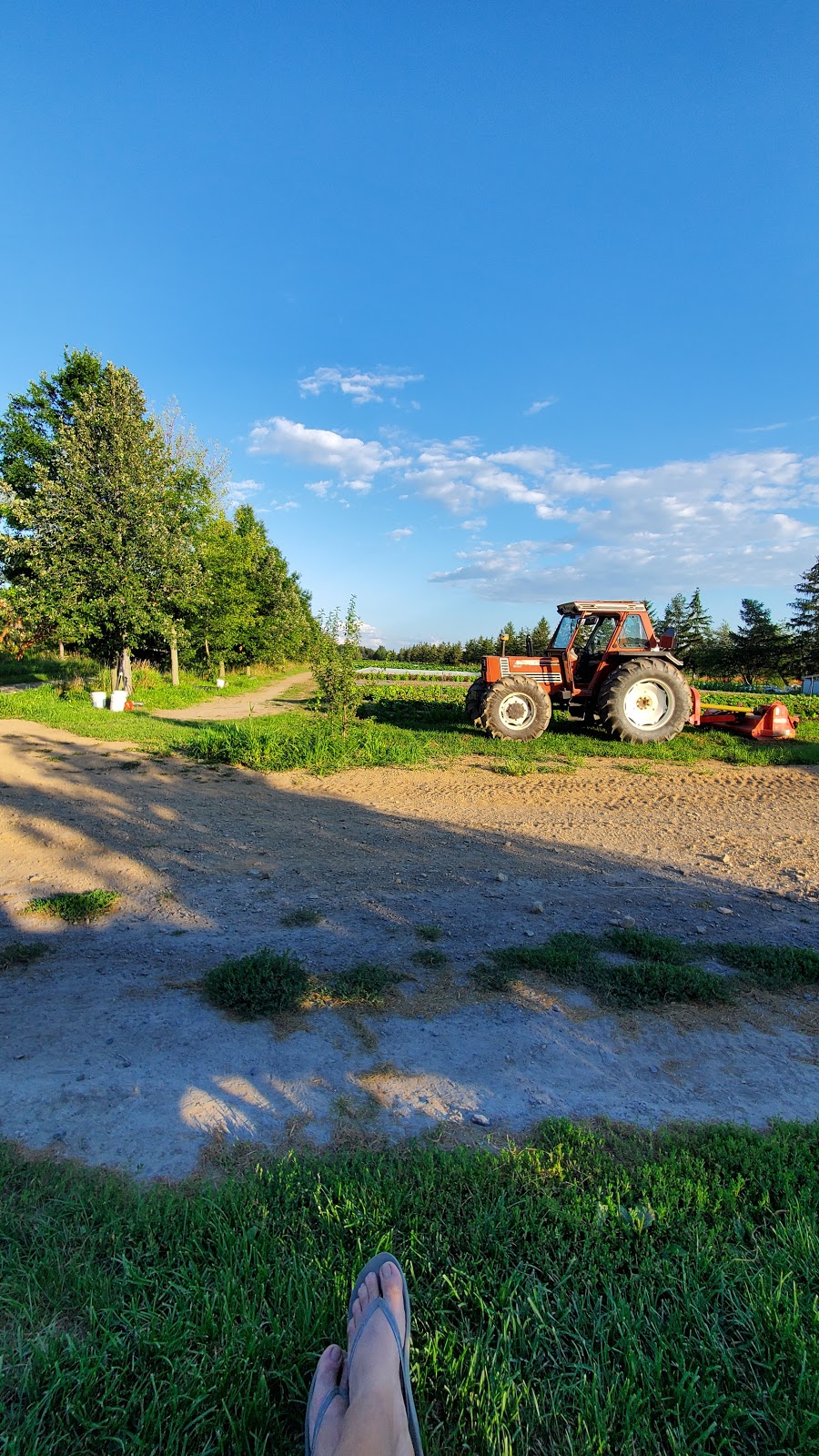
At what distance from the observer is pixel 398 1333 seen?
1530mm

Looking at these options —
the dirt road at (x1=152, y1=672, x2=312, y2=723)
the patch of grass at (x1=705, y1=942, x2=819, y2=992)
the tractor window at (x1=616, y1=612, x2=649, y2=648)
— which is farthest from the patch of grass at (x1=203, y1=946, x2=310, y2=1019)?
the dirt road at (x1=152, y1=672, x2=312, y2=723)

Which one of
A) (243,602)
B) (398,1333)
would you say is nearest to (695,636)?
(243,602)

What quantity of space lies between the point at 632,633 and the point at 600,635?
2.07 feet

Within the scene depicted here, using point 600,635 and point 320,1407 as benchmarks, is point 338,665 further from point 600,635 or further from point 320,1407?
point 320,1407

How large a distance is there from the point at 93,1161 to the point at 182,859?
3518 mm

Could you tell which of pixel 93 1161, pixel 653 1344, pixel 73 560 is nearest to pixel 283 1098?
pixel 93 1161

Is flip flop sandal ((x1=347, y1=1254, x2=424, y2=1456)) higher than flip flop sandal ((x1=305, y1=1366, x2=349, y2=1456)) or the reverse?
higher

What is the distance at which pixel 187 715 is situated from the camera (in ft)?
55.1

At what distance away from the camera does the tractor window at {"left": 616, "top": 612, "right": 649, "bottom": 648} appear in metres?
11.7

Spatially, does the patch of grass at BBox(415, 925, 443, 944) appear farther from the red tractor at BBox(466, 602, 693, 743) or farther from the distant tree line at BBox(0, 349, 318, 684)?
the distant tree line at BBox(0, 349, 318, 684)

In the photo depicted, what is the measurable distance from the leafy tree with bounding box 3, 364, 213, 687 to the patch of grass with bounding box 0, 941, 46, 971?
48.8 feet

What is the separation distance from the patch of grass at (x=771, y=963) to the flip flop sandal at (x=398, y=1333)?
2.73 m

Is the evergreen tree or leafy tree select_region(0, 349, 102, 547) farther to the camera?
the evergreen tree

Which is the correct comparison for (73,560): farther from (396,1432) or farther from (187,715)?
(396,1432)
